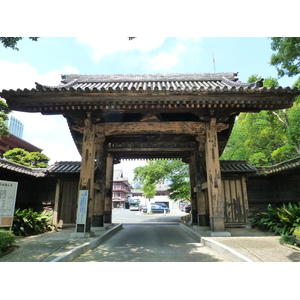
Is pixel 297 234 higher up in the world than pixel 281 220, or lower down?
lower down

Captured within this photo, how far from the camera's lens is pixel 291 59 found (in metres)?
14.2

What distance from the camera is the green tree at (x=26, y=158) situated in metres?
17.3

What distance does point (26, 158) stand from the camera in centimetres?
1741

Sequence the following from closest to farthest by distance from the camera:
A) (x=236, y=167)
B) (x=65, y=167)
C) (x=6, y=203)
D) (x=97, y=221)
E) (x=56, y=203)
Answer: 1. (x=6, y=203)
2. (x=97, y=221)
3. (x=236, y=167)
4. (x=56, y=203)
5. (x=65, y=167)

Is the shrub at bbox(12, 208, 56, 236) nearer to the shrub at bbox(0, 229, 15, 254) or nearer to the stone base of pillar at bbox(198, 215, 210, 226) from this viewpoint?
the shrub at bbox(0, 229, 15, 254)

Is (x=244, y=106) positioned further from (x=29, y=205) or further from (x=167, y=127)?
(x=29, y=205)

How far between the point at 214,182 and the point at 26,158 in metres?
15.9

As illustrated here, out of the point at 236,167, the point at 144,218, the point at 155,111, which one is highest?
the point at 155,111

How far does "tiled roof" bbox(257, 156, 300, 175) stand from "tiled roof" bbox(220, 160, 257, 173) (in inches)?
45.5

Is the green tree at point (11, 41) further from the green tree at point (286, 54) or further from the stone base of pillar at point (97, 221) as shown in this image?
the green tree at point (286, 54)

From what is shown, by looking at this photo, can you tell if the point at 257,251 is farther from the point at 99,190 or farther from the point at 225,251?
the point at 99,190

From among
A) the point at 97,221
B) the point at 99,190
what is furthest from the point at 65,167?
the point at 97,221

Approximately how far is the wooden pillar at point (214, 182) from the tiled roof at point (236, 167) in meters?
3.02

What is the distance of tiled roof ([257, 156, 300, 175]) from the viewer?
32.5 ft
